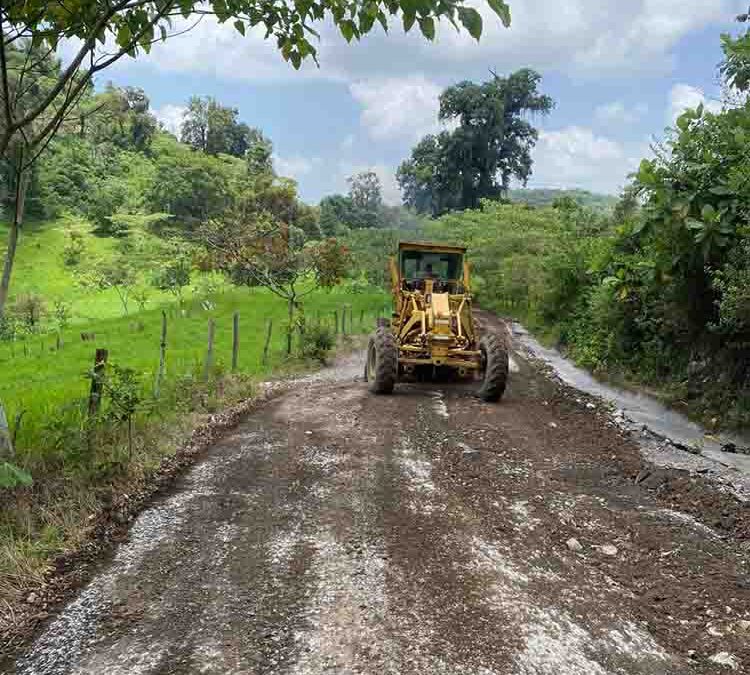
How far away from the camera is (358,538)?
16.8 feet

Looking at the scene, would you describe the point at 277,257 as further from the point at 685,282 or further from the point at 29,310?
the point at 29,310

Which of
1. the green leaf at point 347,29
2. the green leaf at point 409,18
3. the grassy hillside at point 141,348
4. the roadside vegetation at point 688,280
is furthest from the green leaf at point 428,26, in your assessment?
the roadside vegetation at point 688,280

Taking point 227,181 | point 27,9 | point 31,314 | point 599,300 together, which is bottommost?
point 31,314

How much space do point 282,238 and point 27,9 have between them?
1686 centimetres

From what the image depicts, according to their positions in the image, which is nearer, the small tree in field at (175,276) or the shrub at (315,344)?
the shrub at (315,344)

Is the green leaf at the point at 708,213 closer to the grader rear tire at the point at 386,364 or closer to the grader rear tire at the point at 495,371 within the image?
the grader rear tire at the point at 495,371

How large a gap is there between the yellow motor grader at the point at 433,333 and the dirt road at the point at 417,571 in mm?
2986

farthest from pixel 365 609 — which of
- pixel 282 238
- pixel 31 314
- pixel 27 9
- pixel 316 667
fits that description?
pixel 31 314

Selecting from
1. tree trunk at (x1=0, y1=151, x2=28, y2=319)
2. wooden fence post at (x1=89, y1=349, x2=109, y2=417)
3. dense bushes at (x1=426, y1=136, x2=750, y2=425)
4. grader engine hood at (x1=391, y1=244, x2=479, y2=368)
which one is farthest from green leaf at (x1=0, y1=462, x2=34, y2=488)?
dense bushes at (x1=426, y1=136, x2=750, y2=425)

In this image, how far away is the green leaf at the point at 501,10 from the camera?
7.65 feet

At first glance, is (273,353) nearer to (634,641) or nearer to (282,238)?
(282,238)

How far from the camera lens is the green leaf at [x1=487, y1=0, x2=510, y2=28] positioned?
2.33 meters

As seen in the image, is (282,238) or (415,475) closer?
(415,475)

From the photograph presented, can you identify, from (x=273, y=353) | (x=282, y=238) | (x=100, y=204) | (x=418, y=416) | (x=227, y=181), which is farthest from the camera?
(x=100, y=204)
